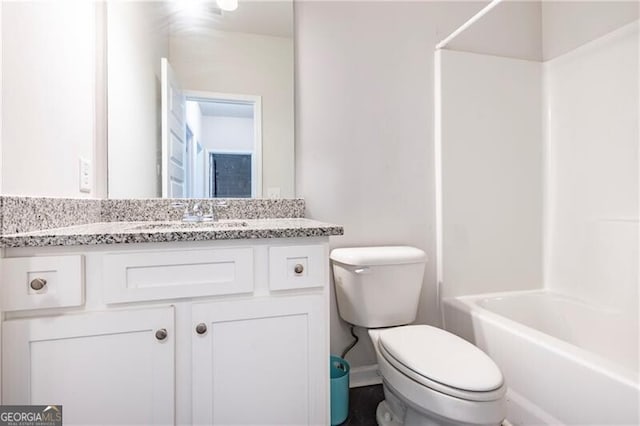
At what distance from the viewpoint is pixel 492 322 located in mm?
1413

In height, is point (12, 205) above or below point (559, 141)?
below

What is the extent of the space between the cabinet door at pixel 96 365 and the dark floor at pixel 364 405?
2.83ft

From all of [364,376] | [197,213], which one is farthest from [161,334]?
[364,376]

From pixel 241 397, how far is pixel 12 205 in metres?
0.77

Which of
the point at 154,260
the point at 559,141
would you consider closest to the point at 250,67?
the point at 154,260

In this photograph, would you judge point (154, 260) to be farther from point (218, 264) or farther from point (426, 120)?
point (426, 120)

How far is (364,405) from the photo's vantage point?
1542 mm

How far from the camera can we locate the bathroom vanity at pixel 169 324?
2.63ft

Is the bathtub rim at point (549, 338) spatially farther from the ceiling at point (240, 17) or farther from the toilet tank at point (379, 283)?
the ceiling at point (240, 17)

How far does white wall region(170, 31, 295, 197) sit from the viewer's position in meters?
1.49

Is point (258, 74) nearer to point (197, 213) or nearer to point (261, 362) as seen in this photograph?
point (197, 213)

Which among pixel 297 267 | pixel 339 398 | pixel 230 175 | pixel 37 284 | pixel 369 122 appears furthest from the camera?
pixel 369 122

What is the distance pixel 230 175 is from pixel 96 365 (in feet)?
2.91

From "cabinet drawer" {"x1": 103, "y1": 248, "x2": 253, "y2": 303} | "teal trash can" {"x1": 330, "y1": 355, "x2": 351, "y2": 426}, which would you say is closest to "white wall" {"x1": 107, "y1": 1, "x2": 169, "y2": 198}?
"cabinet drawer" {"x1": 103, "y1": 248, "x2": 253, "y2": 303}
